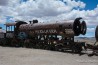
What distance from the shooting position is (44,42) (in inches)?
1158

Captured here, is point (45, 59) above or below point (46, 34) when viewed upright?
below

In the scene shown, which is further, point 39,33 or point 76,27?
point 39,33

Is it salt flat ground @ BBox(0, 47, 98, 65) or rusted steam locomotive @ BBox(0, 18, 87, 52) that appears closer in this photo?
salt flat ground @ BBox(0, 47, 98, 65)

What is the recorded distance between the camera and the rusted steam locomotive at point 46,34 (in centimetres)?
2523

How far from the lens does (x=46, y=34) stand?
29203 millimetres

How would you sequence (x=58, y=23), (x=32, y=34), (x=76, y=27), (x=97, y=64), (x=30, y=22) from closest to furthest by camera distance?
1. (x=97, y=64)
2. (x=76, y=27)
3. (x=58, y=23)
4. (x=32, y=34)
5. (x=30, y=22)

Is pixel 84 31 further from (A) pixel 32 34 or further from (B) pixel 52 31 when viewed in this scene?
(A) pixel 32 34

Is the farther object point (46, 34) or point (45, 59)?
point (46, 34)

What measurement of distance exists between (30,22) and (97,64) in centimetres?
2030

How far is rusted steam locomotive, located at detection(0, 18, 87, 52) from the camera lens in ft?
82.8

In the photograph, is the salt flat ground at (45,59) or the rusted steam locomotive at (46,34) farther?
the rusted steam locomotive at (46,34)

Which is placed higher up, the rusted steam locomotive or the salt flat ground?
the rusted steam locomotive

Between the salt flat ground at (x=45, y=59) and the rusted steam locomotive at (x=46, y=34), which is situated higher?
the rusted steam locomotive at (x=46, y=34)

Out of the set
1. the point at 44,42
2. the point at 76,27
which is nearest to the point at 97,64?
the point at 76,27
